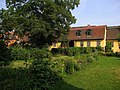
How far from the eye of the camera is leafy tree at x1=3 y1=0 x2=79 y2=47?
37188 millimetres

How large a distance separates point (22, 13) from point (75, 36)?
19703mm

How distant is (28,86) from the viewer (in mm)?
11477

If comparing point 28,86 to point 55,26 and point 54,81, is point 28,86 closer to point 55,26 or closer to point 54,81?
point 54,81

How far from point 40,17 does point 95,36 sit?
58.0 ft

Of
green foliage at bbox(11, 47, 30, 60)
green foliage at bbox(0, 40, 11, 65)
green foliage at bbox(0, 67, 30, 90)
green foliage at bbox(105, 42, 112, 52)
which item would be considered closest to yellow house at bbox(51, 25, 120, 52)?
green foliage at bbox(105, 42, 112, 52)

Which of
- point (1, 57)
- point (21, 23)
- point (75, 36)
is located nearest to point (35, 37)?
point (21, 23)

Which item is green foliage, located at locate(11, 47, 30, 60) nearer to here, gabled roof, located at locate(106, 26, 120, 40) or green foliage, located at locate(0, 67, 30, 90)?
green foliage, located at locate(0, 67, 30, 90)

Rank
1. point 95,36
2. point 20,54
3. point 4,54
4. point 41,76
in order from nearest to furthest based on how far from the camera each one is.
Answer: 1. point 41,76
2. point 4,54
3. point 20,54
4. point 95,36

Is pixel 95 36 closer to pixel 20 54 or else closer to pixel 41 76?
pixel 20 54

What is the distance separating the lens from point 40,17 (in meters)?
39.5

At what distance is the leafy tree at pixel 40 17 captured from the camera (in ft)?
122

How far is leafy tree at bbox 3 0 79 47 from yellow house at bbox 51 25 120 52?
13129 millimetres

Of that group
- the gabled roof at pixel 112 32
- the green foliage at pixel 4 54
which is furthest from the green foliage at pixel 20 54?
the gabled roof at pixel 112 32

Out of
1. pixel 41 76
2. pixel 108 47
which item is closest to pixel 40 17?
pixel 108 47
